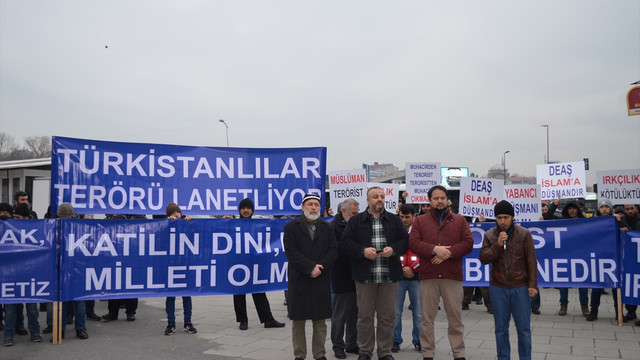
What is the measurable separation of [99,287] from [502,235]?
17.8 feet

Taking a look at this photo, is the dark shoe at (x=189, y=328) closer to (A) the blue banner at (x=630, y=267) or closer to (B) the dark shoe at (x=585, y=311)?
(B) the dark shoe at (x=585, y=311)

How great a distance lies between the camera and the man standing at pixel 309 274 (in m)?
5.63

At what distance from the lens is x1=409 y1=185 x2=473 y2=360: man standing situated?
18.5 feet

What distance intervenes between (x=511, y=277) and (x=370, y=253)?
151cm

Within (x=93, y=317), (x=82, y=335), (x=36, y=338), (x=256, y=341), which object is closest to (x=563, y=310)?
(x=256, y=341)

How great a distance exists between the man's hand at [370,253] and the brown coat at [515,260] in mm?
1185

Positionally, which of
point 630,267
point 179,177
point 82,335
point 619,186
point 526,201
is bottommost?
point 82,335

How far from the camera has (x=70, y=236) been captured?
693cm

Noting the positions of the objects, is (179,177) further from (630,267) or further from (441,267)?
(630,267)

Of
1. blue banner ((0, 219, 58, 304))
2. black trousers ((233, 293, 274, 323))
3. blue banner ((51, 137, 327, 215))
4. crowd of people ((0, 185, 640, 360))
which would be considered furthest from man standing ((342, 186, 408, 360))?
blue banner ((0, 219, 58, 304))

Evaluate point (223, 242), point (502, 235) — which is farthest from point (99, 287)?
point (502, 235)

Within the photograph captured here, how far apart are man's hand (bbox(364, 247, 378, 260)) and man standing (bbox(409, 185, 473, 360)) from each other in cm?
48

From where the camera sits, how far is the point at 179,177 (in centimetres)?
778

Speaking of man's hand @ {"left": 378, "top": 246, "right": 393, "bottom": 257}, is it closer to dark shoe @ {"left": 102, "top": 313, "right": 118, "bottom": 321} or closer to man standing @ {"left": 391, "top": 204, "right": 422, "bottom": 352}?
man standing @ {"left": 391, "top": 204, "right": 422, "bottom": 352}
